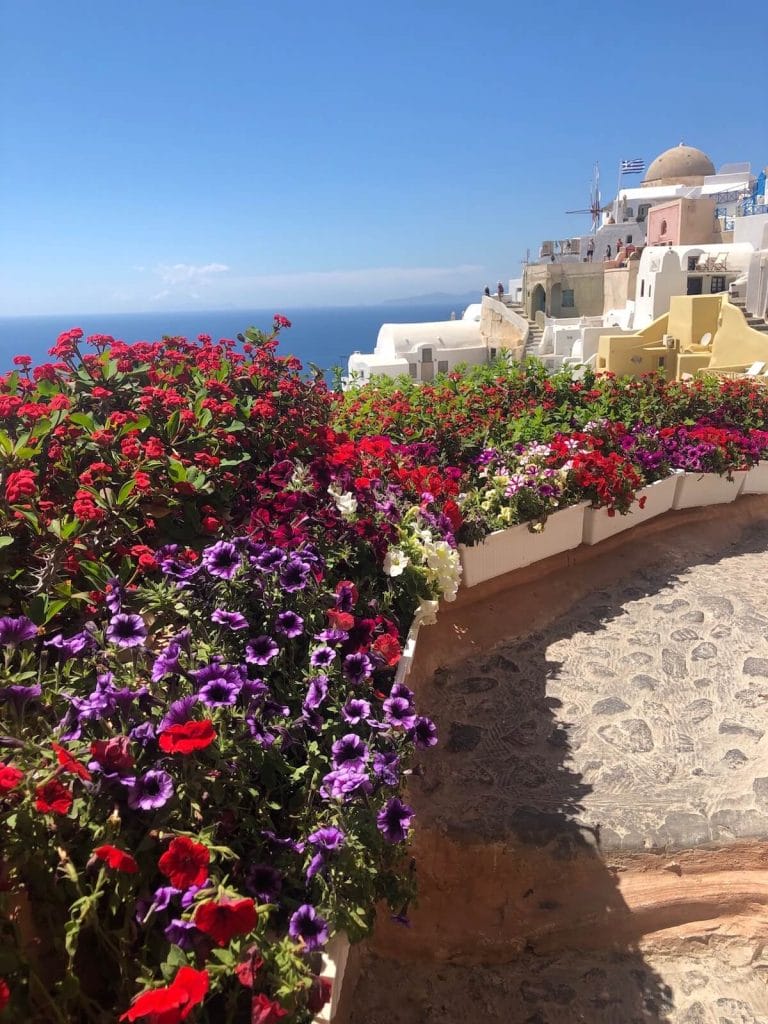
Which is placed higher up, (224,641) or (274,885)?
(224,641)

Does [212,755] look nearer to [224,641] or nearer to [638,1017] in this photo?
[224,641]

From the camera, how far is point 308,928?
188 centimetres

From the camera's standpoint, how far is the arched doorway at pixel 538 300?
40725 millimetres

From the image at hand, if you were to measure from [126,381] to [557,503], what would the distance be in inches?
151

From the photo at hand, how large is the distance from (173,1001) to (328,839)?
2.33 ft

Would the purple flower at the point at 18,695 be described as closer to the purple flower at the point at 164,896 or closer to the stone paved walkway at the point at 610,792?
the purple flower at the point at 164,896

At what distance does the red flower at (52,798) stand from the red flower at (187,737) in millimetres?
258

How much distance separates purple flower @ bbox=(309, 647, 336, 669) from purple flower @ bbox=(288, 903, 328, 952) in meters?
0.88

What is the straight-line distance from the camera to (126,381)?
4.19 meters

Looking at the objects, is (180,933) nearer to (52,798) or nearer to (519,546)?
(52,798)

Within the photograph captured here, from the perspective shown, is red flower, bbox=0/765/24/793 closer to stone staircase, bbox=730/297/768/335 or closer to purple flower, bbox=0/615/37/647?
purple flower, bbox=0/615/37/647

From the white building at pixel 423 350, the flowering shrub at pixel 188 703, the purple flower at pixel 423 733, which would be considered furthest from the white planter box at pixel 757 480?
the white building at pixel 423 350

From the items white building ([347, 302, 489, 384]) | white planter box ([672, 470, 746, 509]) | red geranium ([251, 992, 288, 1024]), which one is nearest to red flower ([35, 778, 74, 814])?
red geranium ([251, 992, 288, 1024])

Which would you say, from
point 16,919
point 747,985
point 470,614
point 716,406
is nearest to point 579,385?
point 716,406
